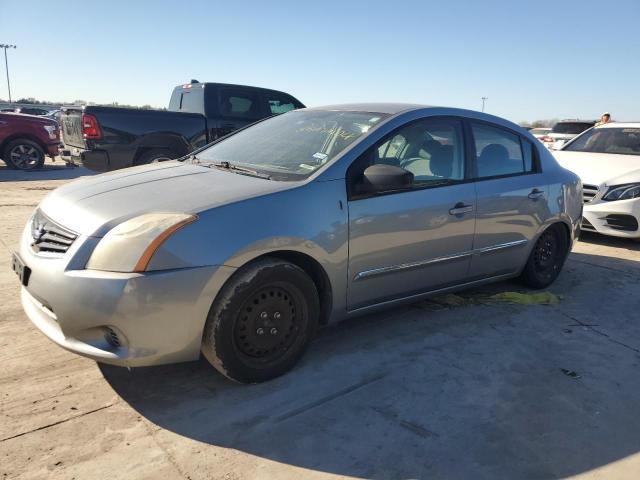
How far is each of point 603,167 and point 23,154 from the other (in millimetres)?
12248

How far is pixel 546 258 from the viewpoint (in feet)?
15.6

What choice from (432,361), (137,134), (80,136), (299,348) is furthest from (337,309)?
(80,136)

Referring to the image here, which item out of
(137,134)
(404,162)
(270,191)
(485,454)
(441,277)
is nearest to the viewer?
(485,454)

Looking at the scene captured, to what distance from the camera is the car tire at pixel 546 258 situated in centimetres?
464

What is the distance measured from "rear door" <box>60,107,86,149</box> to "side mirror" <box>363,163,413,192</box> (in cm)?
573

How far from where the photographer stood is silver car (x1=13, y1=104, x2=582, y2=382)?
8.14ft

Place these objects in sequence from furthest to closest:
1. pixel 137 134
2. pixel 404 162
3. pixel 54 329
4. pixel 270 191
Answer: pixel 137 134 < pixel 404 162 < pixel 270 191 < pixel 54 329

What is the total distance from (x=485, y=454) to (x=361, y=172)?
5.66 feet

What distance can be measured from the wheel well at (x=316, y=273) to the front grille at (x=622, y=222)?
4923mm

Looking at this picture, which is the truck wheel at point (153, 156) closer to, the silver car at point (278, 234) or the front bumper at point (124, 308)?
the silver car at point (278, 234)

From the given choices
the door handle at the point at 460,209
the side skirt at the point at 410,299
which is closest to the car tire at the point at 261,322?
the side skirt at the point at 410,299

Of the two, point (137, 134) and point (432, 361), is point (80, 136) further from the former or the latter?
point (432, 361)

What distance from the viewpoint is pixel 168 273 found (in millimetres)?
2461

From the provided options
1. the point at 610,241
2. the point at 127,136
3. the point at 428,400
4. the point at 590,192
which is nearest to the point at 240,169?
the point at 428,400
